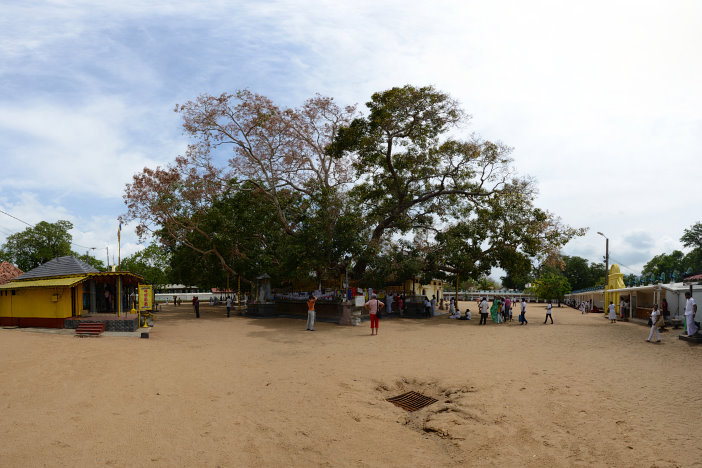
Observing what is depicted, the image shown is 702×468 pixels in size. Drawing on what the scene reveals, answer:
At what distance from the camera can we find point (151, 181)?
26.3 metres

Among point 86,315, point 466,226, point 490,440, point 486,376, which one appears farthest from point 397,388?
point 466,226

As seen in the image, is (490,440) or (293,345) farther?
(293,345)

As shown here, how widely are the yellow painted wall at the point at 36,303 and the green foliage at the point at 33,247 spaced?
122 ft

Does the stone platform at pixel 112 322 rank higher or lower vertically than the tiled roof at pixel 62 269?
lower

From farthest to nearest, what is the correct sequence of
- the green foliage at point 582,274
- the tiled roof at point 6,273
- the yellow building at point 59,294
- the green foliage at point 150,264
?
the green foliage at point 582,274 < the green foliage at point 150,264 < the tiled roof at point 6,273 < the yellow building at point 59,294

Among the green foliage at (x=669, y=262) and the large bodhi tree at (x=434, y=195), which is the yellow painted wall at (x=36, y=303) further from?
the green foliage at (x=669, y=262)

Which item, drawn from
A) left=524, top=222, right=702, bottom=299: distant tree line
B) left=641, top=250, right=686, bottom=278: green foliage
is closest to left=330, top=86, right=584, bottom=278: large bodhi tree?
left=524, top=222, right=702, bottom=299: distant tree line

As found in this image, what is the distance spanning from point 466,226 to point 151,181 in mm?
20196

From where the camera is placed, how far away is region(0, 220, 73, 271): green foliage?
5041 centimetres

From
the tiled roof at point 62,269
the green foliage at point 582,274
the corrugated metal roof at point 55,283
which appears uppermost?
the tiled roof at point 62,269

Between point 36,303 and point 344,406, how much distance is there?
1649 centimetres

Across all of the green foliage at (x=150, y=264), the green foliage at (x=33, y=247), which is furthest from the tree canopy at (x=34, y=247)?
→ the green foliage at (x=150, y=264)

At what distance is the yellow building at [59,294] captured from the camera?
1678 centimetres

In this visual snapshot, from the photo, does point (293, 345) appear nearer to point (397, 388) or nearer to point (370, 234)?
point (397, 388)
